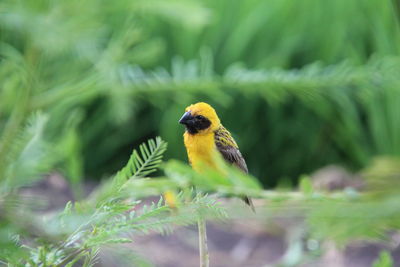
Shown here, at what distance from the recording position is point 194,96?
11.3 ft

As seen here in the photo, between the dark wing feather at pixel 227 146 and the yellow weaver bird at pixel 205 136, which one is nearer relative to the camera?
the yellow weaver bird at pixel 205 136

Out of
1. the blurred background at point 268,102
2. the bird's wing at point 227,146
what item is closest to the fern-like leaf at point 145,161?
the bird's wing at point 227,146

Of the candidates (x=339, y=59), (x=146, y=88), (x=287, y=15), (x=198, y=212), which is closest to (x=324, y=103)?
(x=339, y=59)

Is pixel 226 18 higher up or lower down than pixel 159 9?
higher up

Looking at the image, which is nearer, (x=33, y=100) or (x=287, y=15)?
(x=33, y=100)

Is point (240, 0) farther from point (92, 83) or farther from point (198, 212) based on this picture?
point (198, 212)

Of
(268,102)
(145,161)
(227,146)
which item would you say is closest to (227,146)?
(227,146)

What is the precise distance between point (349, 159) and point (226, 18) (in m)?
1.11

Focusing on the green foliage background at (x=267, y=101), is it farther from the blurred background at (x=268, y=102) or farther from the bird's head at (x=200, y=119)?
the bird's head at (x=200, y=119)

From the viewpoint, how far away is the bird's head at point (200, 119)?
0.82m

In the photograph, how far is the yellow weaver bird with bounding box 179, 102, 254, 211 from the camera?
82 cm

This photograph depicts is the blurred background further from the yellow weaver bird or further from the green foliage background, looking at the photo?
the yellow weaver bird

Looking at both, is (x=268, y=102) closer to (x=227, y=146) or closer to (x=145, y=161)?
(x=227, y=146)

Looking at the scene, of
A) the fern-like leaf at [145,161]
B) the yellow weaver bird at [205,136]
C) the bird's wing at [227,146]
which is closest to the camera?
the fern-like leaf at [145,161]
